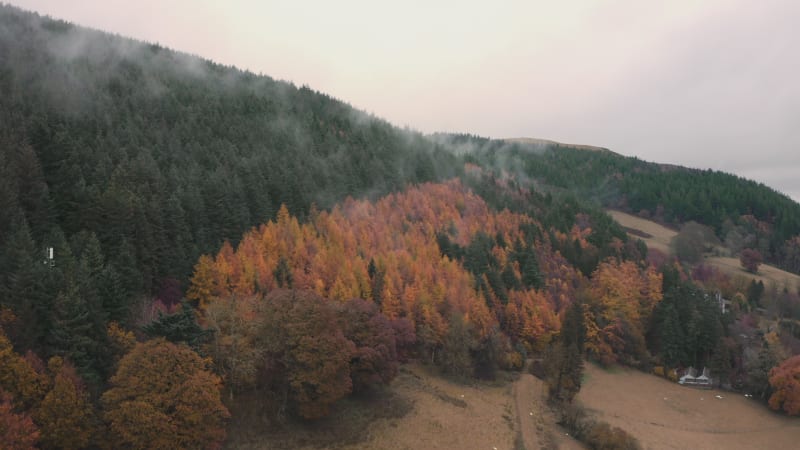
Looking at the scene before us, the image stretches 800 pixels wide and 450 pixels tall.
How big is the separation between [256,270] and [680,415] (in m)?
62.7

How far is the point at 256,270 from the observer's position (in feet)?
206

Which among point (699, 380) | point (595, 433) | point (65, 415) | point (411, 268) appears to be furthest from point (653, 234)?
point (65, 415)

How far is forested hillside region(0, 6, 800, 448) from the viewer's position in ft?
114

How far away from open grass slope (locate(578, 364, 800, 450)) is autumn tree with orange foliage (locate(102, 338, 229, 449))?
47551 millimetres

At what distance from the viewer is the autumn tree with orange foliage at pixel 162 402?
3167cm

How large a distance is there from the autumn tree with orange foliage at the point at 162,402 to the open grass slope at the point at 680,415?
156 feet

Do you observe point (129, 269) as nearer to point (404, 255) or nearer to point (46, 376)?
point (46, 376)

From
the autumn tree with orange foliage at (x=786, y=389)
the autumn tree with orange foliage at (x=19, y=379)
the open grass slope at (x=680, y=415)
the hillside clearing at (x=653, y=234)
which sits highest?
the hillside clearing at (x=653, y=234)

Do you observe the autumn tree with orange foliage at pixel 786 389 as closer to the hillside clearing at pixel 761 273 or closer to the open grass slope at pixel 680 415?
Answer: the open grass slope at pixel 680 415

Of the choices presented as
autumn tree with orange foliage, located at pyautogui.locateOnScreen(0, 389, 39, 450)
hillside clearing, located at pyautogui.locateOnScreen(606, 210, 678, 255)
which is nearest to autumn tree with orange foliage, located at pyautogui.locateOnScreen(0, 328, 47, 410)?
autumn tree with orange foliage, located at pyautogui.locateOnScreen(0, 389, 39, 450)

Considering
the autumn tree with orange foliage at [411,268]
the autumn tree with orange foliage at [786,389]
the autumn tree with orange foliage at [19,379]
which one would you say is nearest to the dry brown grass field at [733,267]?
the autumn tree with orange foliage at [786,389]

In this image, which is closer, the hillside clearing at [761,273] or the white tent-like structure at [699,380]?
A: the white tent-like structure at [699,380]

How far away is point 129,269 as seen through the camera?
1855 inches

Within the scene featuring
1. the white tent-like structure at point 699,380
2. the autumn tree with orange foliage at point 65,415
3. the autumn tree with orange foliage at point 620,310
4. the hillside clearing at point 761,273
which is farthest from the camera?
the hillside clearing at point 761,273
